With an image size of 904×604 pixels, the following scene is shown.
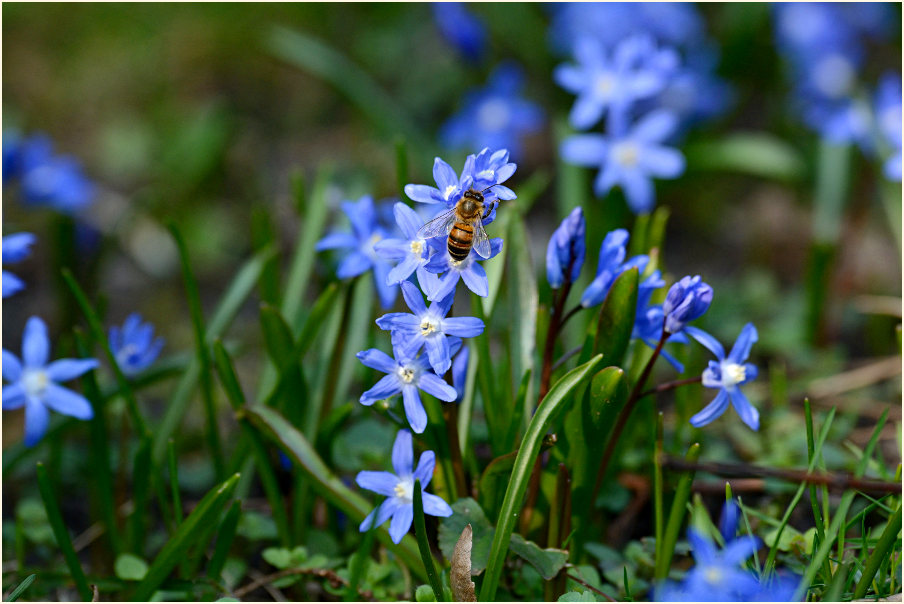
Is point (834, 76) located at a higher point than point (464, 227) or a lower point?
higher

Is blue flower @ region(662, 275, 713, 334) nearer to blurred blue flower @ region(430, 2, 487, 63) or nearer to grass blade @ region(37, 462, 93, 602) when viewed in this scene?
grass blade @ region(37, 462, 93, 602)

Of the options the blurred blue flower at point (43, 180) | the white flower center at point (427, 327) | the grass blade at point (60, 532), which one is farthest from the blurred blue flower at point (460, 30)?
the grass blade at point (60, 532)

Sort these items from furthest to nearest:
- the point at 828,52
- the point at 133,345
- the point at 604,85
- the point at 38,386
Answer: the point at 828,52, the point at 604,85, the point at 133,345, the point at 38,386

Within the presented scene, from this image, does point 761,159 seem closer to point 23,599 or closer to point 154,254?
point 154,254

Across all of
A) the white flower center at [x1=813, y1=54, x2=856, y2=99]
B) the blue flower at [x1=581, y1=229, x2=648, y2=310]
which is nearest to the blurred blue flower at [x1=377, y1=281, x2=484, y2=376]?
the blue flower at [x1=581, y1=229, x2=648, y2=310]

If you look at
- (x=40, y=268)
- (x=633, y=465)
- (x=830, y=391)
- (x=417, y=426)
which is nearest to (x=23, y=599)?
(x=417, y=426)

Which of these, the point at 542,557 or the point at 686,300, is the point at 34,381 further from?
the point at 686,300

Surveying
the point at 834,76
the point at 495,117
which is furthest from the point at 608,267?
the point at 834,76
